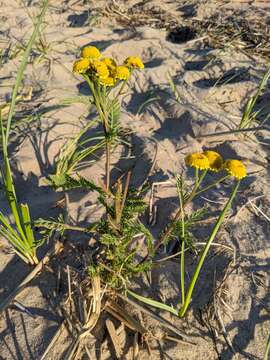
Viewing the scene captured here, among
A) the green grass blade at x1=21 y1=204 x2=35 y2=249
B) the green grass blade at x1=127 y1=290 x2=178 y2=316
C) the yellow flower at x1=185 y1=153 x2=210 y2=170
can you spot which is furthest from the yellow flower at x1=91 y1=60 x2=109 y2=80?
the green grass blade at x1=127 y1=290 x2=178 y2=316

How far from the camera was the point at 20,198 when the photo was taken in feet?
6.28

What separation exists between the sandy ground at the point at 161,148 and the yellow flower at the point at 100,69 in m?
0.68

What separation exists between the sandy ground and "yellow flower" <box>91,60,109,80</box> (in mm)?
683

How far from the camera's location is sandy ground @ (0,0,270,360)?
4.43ft

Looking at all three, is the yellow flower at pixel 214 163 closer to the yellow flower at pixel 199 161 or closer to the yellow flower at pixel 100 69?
the yellow flower at pixel 199 161

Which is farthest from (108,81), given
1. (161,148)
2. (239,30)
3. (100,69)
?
(239,30)

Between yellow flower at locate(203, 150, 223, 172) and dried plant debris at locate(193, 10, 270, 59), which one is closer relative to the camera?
yellow flower at locate(203, 150, 223, 172)

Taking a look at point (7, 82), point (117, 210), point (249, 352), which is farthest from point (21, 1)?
point (249, 352)

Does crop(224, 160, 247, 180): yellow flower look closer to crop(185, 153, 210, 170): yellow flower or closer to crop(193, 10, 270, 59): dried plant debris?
crop(185, 153, 210, 170): yellow flower

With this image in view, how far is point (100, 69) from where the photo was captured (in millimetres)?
1389

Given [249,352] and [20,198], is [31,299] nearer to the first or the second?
[20,198]

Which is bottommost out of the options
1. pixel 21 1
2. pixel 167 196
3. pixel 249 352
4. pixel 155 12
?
pixel 249 352

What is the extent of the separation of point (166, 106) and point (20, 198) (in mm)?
1222

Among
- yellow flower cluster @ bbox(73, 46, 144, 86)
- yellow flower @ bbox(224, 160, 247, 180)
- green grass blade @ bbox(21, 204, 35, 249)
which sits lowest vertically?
green grass blade @ bbox(21, 204, 35, 249)
